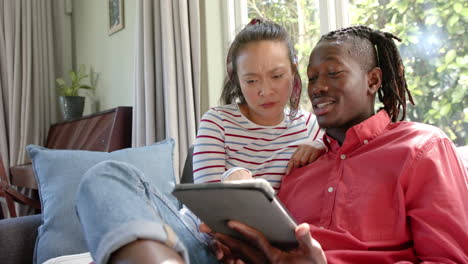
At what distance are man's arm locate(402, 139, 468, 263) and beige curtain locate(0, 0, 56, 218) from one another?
3.53 meters

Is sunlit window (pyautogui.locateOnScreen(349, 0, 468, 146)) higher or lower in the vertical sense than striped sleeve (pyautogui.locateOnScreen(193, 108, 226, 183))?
higher

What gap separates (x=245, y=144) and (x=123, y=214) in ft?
1.97

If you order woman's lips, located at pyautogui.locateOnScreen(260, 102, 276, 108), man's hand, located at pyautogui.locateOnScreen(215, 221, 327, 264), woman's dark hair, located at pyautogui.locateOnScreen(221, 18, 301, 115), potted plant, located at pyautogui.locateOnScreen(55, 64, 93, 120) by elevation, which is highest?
potted plant, located at pyautogui.locateOnScreen(55, 64, 93, 120)

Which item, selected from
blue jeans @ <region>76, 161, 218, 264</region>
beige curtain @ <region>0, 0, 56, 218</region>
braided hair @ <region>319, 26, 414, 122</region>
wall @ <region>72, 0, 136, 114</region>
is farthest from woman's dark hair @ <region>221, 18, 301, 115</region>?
beige curtain @ <region>0, 0, 56, 218</region>

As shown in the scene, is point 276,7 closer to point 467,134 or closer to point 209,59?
point 209,59

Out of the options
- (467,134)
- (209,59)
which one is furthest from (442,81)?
(209,59)

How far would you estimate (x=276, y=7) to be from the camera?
2217 mm

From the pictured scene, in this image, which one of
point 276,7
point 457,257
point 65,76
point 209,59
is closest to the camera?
point 457,257

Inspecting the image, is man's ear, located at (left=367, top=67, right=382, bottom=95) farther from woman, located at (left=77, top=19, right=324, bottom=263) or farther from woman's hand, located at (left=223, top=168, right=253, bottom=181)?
woman's hand, located at (left=223, top=168, right=253, bottom=181)

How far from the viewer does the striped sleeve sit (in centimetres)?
120

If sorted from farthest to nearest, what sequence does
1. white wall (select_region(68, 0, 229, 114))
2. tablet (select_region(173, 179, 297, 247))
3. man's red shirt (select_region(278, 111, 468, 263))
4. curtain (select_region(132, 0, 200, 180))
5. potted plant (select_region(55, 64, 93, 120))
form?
potted plant (select_region(55, 64, 93, 120)) → white wall (select_region(68, 0, 229, 114)) → curtain (select_region(132, 0, 200, 180)) → man's red shirt (select_region(278, 111, 468, 263)) → tablet (select_region(173, 179, 297, 247))

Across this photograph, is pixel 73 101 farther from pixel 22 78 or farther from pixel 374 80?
pixel 374 80

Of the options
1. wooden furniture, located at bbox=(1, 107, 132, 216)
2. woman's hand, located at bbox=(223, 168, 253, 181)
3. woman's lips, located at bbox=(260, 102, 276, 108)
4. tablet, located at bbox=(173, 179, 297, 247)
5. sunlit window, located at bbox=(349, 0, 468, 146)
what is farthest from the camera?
wooden furniture, located at bbox=(1, 107, 132, 216)

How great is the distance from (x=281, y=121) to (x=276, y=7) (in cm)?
109
